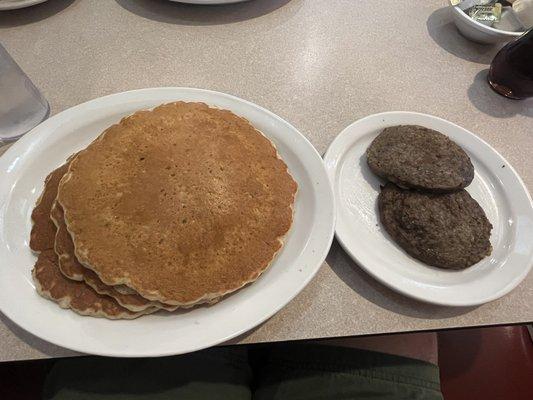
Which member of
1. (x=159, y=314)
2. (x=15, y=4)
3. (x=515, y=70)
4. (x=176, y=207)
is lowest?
(x=515, y=70)

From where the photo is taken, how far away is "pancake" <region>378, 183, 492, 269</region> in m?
0.82

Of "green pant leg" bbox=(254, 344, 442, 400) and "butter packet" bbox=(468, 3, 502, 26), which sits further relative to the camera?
"butter packet" bbox=(468, 3, 502, 26)

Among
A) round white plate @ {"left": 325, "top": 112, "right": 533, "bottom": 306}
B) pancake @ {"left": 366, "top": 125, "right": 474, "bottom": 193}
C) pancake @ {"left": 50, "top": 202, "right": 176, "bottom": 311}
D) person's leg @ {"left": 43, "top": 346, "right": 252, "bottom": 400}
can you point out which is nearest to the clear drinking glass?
pancake @ {"left": 50, "top": 202, "right": 176, "bottom": 311}

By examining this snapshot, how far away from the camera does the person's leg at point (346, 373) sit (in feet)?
2.92

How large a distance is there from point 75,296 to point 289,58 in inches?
37.3

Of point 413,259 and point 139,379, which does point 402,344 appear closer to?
point 413,259

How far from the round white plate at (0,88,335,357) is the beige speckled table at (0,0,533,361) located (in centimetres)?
21

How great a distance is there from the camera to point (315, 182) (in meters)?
0.84

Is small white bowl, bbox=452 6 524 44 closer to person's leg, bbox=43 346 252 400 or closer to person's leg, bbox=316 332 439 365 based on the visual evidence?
person's leg, bbox=316 332 439 365

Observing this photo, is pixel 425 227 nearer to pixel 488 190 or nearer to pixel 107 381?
pixel 488 190

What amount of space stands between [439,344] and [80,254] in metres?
0.97

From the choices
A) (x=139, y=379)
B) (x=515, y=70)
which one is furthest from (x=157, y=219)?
(x=515, y=70)

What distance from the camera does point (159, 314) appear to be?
2.31ft

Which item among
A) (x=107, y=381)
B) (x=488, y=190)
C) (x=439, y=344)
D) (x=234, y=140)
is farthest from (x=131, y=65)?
(x=439, y=344)
